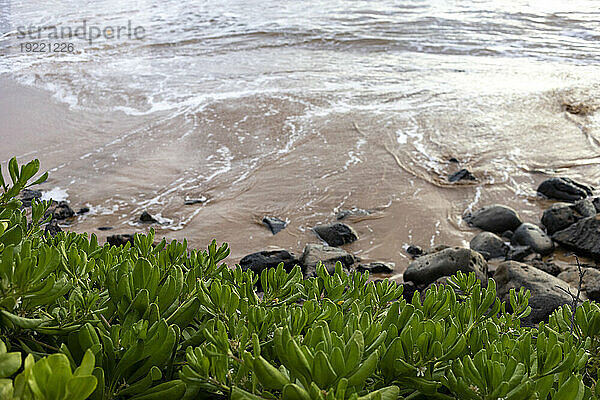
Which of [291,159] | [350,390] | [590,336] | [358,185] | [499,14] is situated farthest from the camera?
[499,14]

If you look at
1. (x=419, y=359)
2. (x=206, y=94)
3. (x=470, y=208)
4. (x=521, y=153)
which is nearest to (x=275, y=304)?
(x=419, y=359)

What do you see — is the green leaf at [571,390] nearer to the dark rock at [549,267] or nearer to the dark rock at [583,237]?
the dark rock at [549,267]

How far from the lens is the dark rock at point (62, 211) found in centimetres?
658

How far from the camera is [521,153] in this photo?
825 cm

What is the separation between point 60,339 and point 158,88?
36.3 ft

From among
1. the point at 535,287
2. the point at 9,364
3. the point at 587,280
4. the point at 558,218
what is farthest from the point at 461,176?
the point at 9,364

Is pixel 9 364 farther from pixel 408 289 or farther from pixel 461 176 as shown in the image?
pixel 461 176

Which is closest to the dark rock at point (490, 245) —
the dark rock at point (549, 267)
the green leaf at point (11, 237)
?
the dark rock at point (549, 267)

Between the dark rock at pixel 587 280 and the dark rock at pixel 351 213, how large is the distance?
2.43m

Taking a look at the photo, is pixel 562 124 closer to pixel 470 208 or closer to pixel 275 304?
pixel 470 208

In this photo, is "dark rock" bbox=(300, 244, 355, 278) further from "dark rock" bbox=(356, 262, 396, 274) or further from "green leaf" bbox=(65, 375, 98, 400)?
"green leaf" bbox=(65, 375, 98, 400)

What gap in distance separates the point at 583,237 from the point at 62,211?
588cm

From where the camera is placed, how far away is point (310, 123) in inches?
374

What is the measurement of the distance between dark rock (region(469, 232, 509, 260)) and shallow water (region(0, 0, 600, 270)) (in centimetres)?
36
